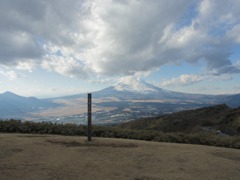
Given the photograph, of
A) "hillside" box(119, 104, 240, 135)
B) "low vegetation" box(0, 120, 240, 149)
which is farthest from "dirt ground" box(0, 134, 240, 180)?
"hillside" box(119, 104, 240, 135)

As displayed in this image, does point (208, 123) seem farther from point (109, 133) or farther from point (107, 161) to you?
point (107, 161)

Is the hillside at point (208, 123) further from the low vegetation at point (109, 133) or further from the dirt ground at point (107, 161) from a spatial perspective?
the dirt ground at point (107, 161)

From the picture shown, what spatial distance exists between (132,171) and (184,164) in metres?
1.78

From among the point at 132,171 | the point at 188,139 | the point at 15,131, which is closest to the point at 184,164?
the point at 132,171

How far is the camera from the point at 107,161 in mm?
7629

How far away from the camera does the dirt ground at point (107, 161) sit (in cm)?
641

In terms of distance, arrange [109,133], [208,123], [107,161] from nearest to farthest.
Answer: [107,161]
[109,133]
[208,123]

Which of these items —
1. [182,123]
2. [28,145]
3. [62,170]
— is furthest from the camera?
[182,123]

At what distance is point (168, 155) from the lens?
344 inches

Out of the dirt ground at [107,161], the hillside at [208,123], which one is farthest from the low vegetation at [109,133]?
the hillside at [208,123]

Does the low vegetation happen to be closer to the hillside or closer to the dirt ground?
the dirt ground

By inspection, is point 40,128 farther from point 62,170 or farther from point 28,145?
point 62,170

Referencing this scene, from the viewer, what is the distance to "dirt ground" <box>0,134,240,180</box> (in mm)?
6406

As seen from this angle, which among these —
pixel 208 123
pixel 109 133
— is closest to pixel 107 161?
pixel 109 133
